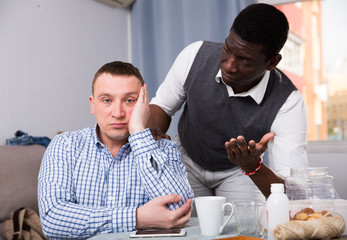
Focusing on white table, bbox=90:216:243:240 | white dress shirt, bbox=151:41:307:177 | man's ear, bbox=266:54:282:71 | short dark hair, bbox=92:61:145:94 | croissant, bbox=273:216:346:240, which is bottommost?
white table, bbox=90:216:243:240

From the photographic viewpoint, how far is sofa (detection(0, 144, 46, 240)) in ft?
6.17

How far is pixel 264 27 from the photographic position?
60.2 inches

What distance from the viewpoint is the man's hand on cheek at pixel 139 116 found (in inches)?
55.1

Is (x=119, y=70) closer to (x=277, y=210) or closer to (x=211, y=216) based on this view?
(x=211, y=216)

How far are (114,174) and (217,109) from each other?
602mm

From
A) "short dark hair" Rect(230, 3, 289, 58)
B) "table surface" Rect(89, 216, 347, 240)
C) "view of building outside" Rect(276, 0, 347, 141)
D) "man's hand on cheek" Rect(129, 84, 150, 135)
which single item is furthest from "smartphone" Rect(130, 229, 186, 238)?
"view of building outside" Rect(276, 0, 347, 141)

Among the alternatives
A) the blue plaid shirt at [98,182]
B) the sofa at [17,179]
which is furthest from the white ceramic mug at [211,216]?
the sofa at [17,179]

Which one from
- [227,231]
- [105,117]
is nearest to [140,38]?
[105,117]

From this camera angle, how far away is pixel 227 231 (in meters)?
1.09

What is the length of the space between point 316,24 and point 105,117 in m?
2.23

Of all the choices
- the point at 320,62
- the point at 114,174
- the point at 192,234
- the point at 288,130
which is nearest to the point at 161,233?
the point at 192,234

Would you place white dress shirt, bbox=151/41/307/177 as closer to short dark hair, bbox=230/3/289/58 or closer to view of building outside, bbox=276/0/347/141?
short dark hair, bbox=230/3/289/58

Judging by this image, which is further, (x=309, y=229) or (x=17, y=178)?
(x=17, y=178)

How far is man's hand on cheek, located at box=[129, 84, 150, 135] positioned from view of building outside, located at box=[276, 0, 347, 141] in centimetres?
201
